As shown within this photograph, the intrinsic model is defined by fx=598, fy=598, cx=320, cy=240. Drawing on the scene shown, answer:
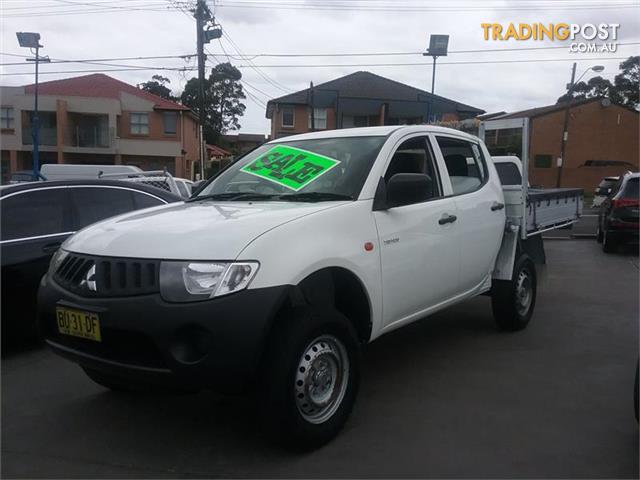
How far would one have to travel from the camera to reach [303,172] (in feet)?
13.9

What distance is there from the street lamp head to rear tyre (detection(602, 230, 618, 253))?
1156 inches

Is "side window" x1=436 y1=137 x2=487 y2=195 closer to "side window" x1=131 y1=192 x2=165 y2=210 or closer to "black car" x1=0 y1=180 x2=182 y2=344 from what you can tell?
"side window" x1=131 y1=192 x2=165 y2=210

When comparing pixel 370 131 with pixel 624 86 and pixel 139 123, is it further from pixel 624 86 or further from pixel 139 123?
pixel 624 86

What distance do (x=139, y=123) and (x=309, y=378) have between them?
41.5m

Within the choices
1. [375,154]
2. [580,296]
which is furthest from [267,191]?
[580,296]

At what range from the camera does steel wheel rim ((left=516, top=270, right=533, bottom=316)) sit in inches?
230

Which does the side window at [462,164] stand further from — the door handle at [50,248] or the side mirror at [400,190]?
the door handle at [50,248]

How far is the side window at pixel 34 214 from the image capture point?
17.4ft

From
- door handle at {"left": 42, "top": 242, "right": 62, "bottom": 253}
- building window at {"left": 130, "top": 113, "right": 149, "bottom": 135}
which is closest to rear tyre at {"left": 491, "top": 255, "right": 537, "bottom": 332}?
door handle at {"left": 42, "top": 242, "right": 62, "bottom": 253}

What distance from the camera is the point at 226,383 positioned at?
9.75ft

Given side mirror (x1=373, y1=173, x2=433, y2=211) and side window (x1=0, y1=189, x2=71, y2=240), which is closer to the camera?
side mirror (x1=373, y1=173, x2=433, y2=211)

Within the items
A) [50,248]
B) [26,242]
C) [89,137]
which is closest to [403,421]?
[50,248]

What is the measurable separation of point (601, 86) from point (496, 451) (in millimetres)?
68835

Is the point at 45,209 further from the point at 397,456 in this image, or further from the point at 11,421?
the point at 397,456
